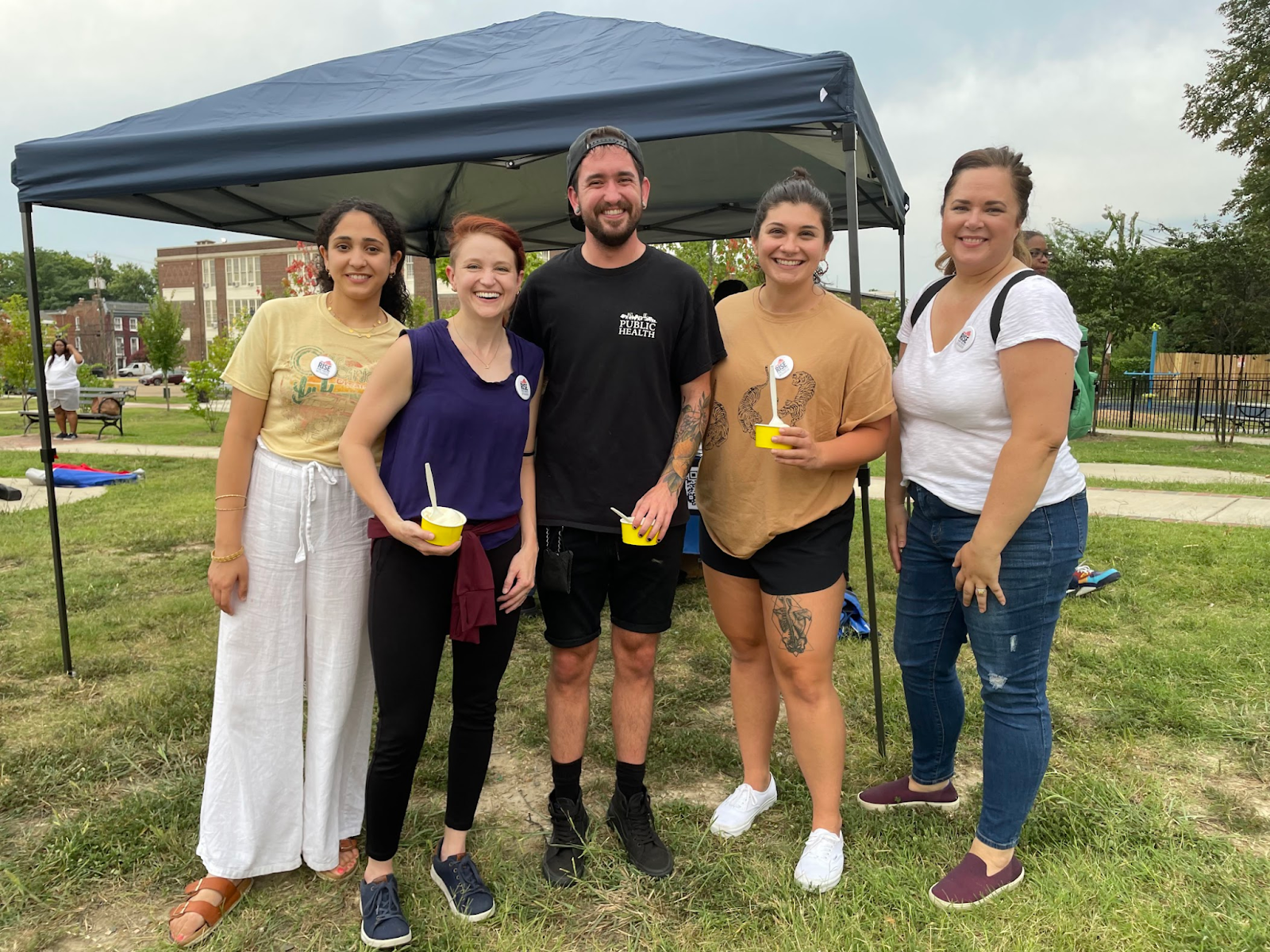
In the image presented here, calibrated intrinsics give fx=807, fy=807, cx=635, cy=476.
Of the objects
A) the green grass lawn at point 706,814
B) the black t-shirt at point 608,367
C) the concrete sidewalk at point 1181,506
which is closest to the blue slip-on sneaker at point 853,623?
the green grass lawn at point 706,814

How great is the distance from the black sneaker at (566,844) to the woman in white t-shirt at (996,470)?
1.01 meters

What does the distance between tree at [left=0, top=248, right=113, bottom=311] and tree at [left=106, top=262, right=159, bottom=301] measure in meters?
0.94

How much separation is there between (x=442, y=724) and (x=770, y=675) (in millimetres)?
1516

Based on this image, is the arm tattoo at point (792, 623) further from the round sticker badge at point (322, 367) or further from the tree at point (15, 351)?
the tree at point (15, 351)

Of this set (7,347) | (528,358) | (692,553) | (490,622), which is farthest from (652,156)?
(7,347)

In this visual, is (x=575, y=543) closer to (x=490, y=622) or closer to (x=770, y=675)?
(x=490, y=622)

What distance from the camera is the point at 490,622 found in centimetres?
207

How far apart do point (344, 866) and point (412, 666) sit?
822 millimetres

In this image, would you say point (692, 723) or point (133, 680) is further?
point (133, 680)

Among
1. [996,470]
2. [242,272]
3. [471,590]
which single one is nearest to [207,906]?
[471,590]

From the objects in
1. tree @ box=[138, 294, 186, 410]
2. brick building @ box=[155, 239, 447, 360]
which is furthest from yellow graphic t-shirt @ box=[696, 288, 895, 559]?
brick building @ box=[155, 239, 447, 360]

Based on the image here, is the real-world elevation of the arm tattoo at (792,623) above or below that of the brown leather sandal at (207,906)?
above

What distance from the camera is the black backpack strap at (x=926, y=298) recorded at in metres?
2.37

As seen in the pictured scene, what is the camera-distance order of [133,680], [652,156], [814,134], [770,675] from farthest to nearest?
[652,156] < [133,680] < [814,134] < [770,675]
